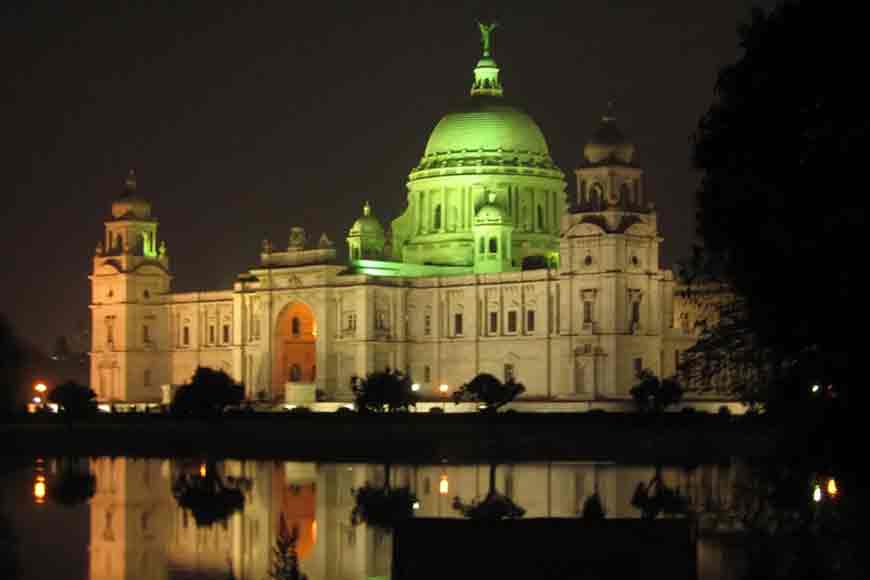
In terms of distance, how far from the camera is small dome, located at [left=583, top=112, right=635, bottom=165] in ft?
286

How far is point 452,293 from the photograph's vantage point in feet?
313

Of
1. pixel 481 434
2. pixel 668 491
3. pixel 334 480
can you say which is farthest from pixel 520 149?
pixel 668 491

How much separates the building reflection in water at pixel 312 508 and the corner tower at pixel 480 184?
3536 cm

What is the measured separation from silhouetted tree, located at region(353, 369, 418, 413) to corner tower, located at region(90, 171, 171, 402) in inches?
1038

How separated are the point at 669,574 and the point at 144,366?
8345 cm

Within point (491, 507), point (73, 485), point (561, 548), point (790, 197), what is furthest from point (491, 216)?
point (790, 197)

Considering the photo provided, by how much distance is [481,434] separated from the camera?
234ft

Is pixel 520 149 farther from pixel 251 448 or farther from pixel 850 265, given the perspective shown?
pixel 850 265

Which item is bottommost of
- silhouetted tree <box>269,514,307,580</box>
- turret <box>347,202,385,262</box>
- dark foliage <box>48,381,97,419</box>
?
silhouetted tree <box>269,514,307,580</box>

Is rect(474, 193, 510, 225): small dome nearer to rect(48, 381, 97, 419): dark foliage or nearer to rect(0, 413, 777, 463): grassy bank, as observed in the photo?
rect(0, 413, 777, 463): grassy bank

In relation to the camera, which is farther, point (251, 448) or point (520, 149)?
point (520, 149)

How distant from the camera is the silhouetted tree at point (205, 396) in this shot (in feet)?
270

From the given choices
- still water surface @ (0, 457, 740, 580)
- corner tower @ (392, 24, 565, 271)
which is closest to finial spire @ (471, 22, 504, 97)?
corner tower @ (392, 24, 565, 271)

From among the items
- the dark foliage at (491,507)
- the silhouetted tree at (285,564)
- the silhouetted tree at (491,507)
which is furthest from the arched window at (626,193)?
the silhouetted tree at (285,564)
